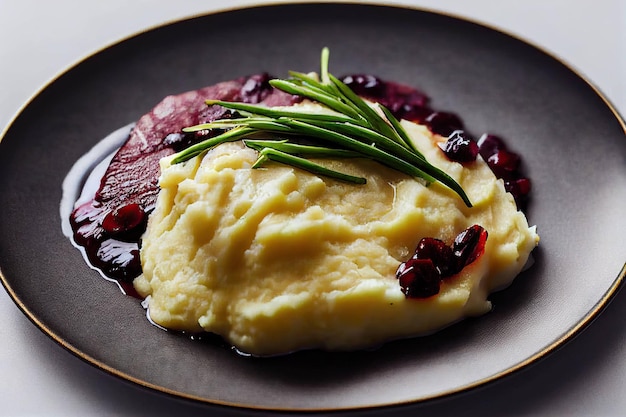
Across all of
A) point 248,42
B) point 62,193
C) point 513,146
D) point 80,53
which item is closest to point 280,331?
point 62,193

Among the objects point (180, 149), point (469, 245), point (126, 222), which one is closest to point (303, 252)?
point (469, 245)

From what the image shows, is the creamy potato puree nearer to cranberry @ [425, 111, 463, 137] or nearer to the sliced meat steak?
the sliced meat steak

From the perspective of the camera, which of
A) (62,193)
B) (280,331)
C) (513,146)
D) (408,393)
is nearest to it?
(408,393)

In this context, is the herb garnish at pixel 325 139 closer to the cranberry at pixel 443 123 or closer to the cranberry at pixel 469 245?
the cranberry at pixel 469 245

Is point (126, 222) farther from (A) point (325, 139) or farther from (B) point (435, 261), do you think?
(B) point (435, 261)

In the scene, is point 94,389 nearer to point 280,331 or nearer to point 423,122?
point 280,331

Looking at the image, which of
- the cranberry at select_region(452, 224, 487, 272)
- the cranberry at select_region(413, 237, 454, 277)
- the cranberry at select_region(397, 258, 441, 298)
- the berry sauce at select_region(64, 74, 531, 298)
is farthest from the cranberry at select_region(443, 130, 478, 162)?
the cranberry at select_region(397, 258, 441, 298)
